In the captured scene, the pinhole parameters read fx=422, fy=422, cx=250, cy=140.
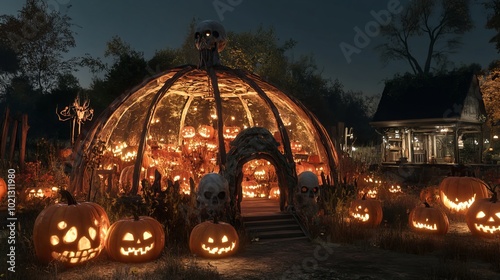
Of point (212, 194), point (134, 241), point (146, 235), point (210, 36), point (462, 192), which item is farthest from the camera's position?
point (210, 36)

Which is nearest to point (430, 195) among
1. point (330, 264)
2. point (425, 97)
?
point (330, 264)

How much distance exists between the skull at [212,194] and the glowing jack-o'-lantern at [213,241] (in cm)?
105

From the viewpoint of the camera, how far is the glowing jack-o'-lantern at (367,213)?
9.80 metres

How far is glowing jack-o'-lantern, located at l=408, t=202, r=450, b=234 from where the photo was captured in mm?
9094

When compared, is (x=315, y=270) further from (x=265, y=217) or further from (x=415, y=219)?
(x=415, y=219)

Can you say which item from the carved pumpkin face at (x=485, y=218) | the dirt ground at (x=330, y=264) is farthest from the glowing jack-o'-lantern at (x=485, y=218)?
the dirt ground at (x=330, y=264)

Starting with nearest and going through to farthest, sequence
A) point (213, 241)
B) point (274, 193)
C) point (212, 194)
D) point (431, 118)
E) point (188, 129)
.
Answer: point (213, 241) → point (212, 194) → point (274, 193) → point (188, 129) → point (431, 118)

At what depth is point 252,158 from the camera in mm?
9453

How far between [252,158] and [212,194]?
1385 mm

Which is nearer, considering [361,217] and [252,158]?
[252,158]

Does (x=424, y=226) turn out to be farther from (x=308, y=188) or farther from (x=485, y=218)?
(x=308, y=188)

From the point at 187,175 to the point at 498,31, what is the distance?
22.8 m

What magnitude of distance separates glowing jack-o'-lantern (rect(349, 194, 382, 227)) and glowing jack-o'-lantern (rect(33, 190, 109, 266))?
232 inches

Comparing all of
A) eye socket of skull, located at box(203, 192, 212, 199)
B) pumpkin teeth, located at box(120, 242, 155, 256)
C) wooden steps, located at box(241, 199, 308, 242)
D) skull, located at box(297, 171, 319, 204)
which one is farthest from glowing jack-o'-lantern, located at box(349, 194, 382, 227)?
pumpkin teeth, located at box(120, 242, 155, 256)
